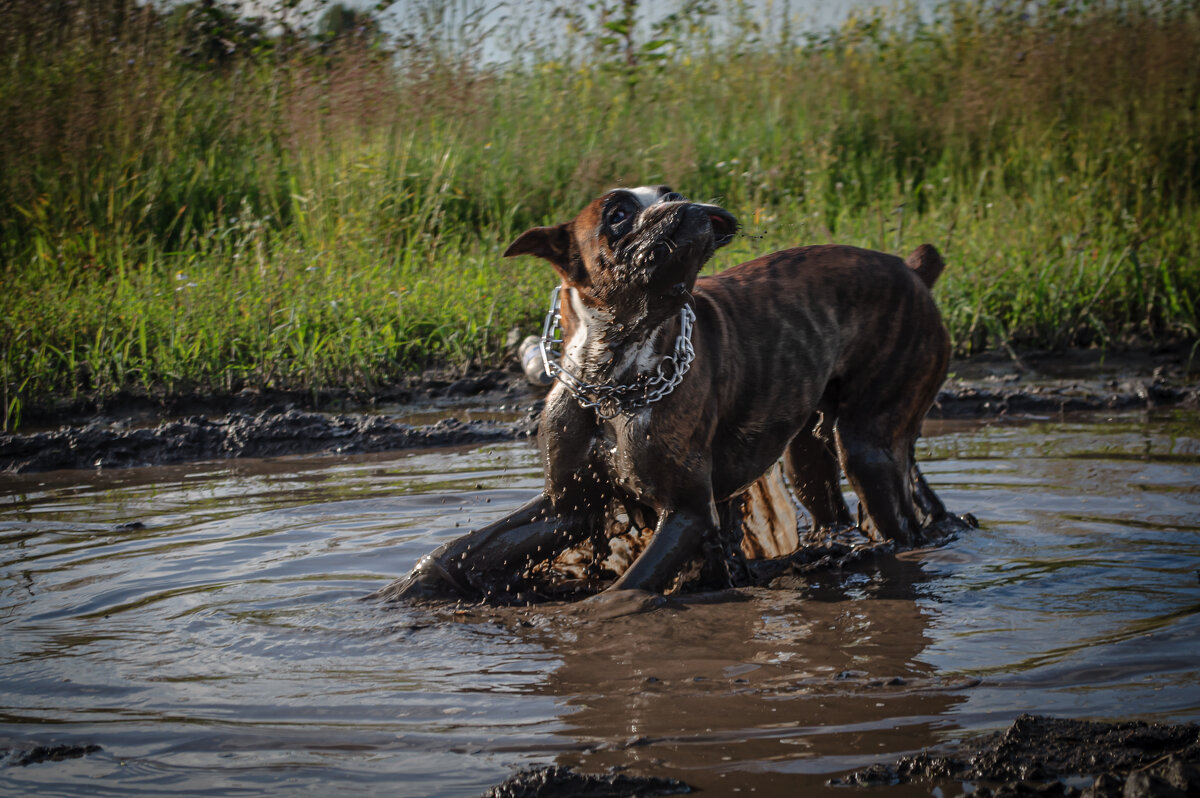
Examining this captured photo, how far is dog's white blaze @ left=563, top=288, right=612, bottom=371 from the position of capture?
370 cm

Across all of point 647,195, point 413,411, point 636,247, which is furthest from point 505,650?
point 413,411

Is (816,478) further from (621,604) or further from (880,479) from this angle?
(621,604)

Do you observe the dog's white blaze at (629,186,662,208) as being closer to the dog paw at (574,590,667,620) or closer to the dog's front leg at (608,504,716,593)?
the dog's front leg at (608,504,716,593)

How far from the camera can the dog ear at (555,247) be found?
146 inches

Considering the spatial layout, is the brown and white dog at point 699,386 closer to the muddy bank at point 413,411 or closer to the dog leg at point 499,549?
the dog leg at point 499,549

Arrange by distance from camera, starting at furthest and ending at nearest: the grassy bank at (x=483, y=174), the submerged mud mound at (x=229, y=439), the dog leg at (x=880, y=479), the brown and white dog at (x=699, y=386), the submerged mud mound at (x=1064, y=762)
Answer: the grassy bank at (x=483, y=174) → the submerged mud mound at (x=229, y=439) → the dog leg at (x=880, y=479) → the brown and white dog at (x=699, y=386) → the submerged mud mound at (x=1064, y=762)

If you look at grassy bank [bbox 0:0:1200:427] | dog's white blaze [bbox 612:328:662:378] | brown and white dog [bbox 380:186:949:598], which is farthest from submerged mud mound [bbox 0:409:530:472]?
dog's white blaze [bbox 612:328:662:378]

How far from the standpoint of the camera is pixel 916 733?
2604 millimetres

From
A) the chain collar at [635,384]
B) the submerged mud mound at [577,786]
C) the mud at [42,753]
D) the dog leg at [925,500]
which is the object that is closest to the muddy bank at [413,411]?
the dog leg at [925,500]

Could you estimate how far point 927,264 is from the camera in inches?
191

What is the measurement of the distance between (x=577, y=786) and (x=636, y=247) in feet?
5.41

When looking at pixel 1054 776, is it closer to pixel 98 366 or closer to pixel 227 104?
pixel 98 366

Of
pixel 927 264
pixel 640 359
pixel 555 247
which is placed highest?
pixel 555 247

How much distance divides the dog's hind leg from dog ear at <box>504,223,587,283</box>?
1605 millimetres
